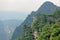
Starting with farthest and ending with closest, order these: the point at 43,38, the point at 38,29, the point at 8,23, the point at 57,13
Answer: the point at 8,23 → the point at 57,13 → the point at 38,29 → the point at 43,38

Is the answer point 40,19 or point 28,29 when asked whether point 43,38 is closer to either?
point 40,19

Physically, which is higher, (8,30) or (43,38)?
(43,38)

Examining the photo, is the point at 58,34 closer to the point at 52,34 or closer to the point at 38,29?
the point at 52,34

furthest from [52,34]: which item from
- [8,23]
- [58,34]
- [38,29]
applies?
[8,23]

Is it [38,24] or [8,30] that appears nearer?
[38,24]

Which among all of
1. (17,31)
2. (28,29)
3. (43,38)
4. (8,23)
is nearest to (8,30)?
(8,23)

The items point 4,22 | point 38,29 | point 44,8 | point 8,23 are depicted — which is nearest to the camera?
point 38,29

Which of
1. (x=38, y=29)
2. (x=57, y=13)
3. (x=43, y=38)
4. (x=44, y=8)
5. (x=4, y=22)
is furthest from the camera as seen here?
(x=4, y=22)

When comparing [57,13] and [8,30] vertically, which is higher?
[57,13]

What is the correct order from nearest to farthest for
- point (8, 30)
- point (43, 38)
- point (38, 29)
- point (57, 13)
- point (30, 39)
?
point (43, 38)
point (38, 29)
point (30, 39)
point (57, 13)
point (8, 30)
